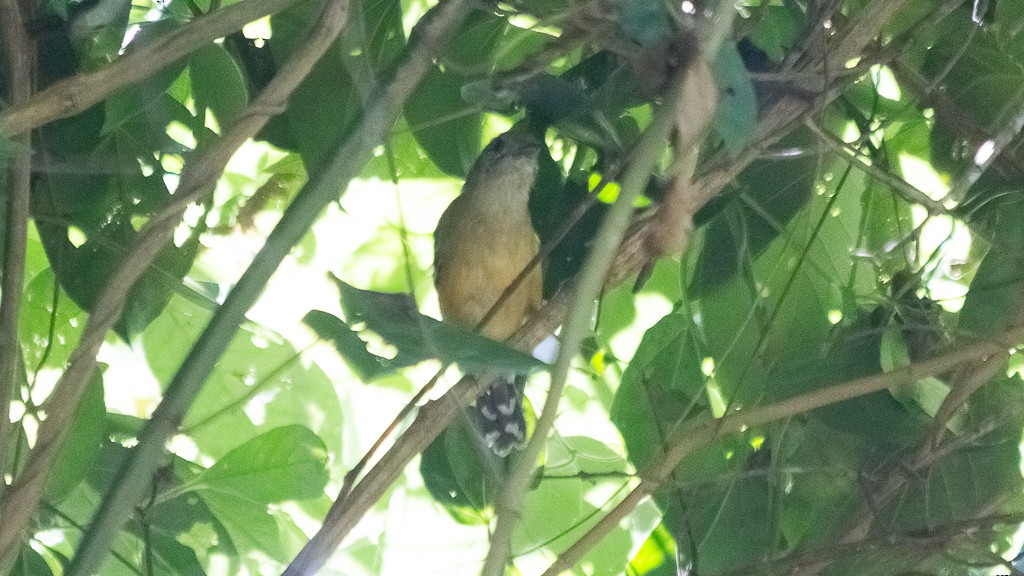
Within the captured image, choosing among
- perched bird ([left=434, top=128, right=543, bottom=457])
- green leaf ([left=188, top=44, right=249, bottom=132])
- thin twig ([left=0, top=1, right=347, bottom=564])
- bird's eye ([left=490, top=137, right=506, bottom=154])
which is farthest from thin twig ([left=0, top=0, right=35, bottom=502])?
perched bird ([left=434, top=128, right=543, bottom=457])

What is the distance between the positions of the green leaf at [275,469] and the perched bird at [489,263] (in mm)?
769

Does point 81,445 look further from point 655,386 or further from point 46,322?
point 655,386

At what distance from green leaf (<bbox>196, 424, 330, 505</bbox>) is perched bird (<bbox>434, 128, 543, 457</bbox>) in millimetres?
769

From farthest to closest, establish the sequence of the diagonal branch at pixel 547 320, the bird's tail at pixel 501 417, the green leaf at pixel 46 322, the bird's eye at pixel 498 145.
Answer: the bird's tail at pixel 501 417 < the bird's eye at pixel 498 145 < the green leaf at pixel 46 322 < the diagonal branch at pixel 547 320

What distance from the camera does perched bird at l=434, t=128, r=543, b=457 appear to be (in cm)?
210

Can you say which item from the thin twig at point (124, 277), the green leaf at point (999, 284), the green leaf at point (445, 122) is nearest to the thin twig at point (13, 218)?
the thin twig at point (124, 277)

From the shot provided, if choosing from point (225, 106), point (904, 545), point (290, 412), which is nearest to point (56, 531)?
point (290, 412)

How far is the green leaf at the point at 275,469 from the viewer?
50.3 inches

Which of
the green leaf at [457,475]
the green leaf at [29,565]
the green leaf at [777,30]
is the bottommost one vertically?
the green leaf at [29,565]

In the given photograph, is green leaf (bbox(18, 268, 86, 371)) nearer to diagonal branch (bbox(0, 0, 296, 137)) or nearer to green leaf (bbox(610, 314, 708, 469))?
diagonal branch (bbox(0, 0, 296, 137))

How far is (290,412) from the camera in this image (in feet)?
4.80

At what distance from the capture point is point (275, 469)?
1.28 meters

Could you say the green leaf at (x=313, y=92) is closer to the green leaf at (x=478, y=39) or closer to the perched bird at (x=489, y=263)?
the green leaf at (x=478, y=39)

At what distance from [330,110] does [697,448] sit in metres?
0.64
